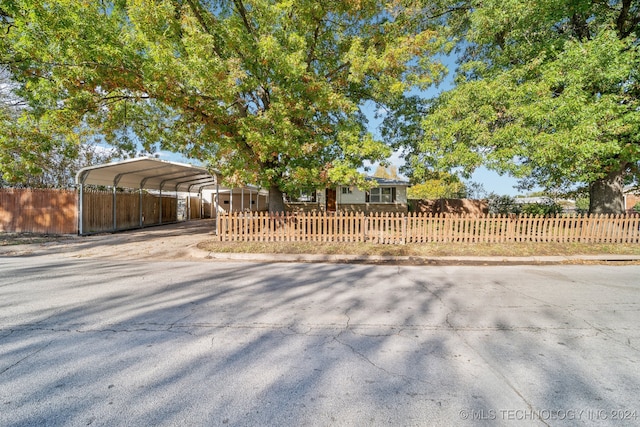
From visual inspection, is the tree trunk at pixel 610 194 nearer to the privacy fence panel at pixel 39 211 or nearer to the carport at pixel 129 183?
the carport at pixel 129 183

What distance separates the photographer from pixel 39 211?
13586mm

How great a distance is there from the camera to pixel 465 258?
884 cm

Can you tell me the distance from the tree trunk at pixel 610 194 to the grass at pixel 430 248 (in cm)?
340

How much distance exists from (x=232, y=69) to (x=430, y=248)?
342 inches

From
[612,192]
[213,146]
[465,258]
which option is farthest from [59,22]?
[612,192]

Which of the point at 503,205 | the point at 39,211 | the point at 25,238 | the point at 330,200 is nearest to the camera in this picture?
the point at 25,238

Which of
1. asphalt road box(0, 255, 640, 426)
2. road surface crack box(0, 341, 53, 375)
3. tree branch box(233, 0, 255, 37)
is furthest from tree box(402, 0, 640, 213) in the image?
road surface crack box(0, 341, 53, 375)

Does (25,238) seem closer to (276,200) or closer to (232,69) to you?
(276,200)

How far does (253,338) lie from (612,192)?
16965mm

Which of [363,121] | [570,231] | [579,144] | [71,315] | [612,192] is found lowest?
[71,315]

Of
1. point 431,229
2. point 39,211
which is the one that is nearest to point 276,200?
point 431,229

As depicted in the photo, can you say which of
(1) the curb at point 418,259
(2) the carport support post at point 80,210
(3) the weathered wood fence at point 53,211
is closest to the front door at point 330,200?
(1) the curb at point 418,259

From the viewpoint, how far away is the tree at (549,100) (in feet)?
28.5

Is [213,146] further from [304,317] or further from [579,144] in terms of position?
[579,144]
